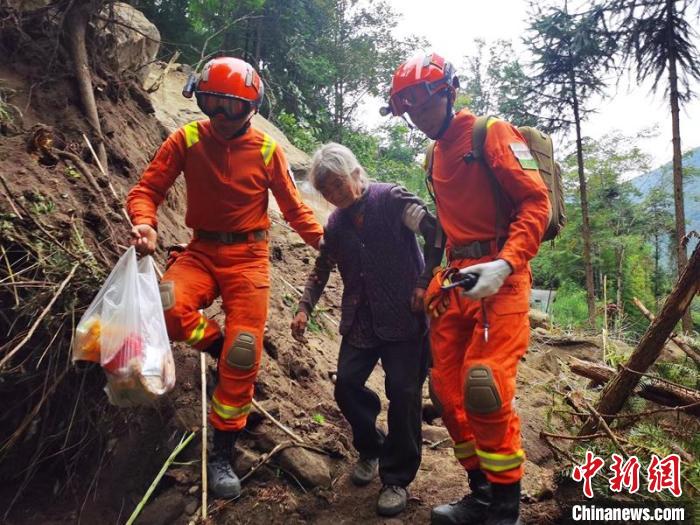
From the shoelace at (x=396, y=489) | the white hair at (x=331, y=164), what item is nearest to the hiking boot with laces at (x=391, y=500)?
the shoelace at (x=396, y=489)

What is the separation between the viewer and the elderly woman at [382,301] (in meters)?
2.88

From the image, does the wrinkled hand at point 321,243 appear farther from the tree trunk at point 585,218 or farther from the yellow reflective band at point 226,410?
the tree trunk at point 585,218

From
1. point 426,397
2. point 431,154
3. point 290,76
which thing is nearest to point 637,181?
point 290,76

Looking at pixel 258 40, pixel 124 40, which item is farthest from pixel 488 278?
pixel 258 40

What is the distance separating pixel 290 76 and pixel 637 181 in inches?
739

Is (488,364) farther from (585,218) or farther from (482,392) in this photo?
(585,218)

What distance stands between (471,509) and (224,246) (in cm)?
202

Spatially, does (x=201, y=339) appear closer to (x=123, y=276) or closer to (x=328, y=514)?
(x=123, y=276)

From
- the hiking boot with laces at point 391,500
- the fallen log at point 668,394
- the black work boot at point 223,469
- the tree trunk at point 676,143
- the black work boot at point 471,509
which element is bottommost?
the black work boot at point 223,469

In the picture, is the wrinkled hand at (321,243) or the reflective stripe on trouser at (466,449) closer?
the reflective stripe on trouser at (466,449)

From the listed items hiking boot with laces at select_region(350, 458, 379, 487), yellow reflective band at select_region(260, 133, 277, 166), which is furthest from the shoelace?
yellow reflective band at select_region(260, 133, 277, 166)

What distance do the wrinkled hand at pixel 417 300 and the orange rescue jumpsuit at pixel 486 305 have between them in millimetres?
169

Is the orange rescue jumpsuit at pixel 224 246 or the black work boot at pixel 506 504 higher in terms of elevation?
the orange rescue jumpsuit at pixel 224 246

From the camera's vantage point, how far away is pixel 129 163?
4.68 meters
